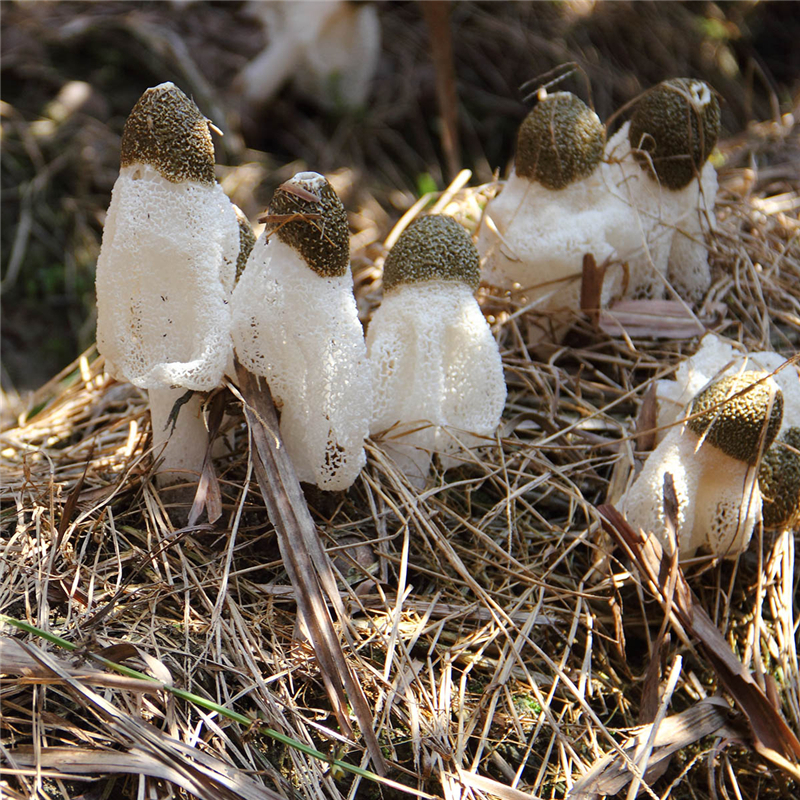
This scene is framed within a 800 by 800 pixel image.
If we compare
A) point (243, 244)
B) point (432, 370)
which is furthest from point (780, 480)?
point (243, 244)

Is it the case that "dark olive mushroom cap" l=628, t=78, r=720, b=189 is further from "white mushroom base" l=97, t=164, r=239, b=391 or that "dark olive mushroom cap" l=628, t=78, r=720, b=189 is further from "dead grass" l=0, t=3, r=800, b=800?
"white mushroom base" l=97, t=164, r=239, b=391

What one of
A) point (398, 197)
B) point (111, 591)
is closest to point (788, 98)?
point (398, 197)

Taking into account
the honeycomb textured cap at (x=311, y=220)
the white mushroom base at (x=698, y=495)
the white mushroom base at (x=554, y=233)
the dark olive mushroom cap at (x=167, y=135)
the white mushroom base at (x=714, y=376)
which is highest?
the dark olive mushroom cap at (x=167, y=135)

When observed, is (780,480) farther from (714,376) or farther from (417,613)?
(417,613)

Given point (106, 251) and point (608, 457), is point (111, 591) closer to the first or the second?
point (106, 251)

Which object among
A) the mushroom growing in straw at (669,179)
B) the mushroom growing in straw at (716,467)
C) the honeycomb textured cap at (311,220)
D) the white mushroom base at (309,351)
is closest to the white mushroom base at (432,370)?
the white mushroom base at (309,351)

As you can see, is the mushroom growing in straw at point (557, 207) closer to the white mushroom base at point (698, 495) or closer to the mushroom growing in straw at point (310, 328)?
the white mushroom base at point (698, 495)

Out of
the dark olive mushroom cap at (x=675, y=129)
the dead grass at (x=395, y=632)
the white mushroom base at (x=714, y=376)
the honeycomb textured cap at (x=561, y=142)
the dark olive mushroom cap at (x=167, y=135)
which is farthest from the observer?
the dark olive mushroom cap at (x=675, y=129)
